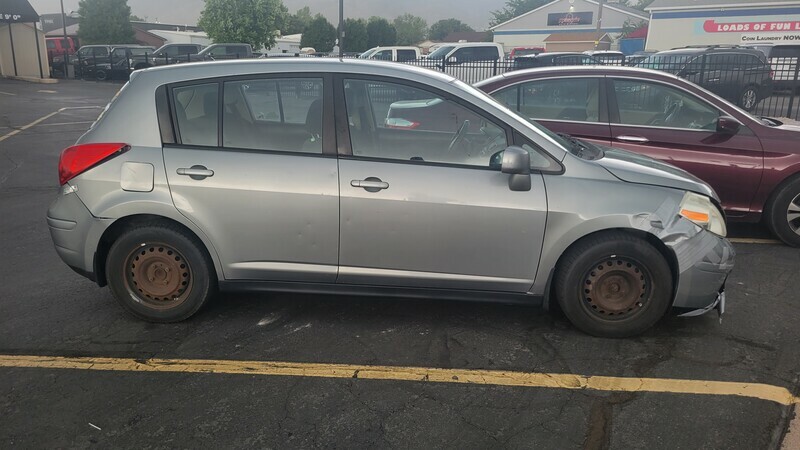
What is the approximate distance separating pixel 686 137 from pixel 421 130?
328cm


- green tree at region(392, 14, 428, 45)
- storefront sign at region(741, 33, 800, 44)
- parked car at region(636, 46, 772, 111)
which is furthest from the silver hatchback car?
green tree at region(392, 14, 428, 45)

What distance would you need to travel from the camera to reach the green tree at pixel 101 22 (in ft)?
159

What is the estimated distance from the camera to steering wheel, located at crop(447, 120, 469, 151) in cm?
391

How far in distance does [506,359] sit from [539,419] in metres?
0.64

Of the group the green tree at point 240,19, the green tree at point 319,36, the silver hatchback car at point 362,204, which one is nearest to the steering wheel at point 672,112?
the silver hatchback car at point 362,204

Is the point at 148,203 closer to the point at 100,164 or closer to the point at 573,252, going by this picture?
the point at 100,164

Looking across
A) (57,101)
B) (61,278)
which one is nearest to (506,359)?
(61,278)

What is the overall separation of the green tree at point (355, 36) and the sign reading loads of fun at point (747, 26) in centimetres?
2830

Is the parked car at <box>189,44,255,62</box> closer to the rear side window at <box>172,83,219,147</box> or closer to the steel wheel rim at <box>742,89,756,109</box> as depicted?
the steel wheel rim at <box>742,89,756,109</box>

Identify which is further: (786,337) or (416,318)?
(416,318)

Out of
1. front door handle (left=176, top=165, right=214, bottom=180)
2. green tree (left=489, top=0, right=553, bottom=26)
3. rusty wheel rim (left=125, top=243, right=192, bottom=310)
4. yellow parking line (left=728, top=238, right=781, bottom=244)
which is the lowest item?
yellow parking line (left=728, top=238, right=781, bottom=244)

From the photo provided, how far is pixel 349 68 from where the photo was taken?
4039 mm

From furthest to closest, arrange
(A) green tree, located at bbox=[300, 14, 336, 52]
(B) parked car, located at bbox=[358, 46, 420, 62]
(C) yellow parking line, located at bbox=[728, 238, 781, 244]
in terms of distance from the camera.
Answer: (A) green tree, located at bbox=[300, 14, 336, 52] < (B) parked car, located at bbox=[358, 46, 420, 62] < (C) yellow parking line, located at bbox=[728, 238, 781, 244]

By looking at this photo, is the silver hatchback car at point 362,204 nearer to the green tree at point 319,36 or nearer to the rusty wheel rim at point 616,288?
the rusty wheel rim at point 616,288
